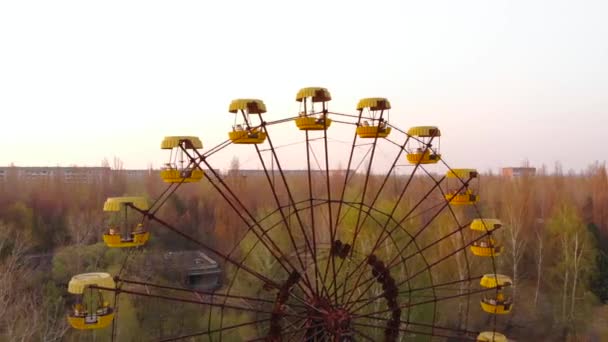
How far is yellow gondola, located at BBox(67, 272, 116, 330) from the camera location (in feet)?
27.3

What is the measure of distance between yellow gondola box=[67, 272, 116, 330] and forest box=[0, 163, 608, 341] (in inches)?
232

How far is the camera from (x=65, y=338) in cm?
2162

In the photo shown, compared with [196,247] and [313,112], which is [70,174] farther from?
[313,112]

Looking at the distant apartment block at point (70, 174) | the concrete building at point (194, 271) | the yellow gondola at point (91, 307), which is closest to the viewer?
the yellow gondola at point (91, 307)

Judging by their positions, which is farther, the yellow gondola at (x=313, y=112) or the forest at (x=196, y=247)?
the forest at (x=196, y=247)

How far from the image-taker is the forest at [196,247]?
2220 cm

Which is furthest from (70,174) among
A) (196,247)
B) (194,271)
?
(194,271)

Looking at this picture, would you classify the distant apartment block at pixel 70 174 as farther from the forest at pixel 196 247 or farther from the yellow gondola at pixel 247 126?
the yellow gondola at pixel 247 126

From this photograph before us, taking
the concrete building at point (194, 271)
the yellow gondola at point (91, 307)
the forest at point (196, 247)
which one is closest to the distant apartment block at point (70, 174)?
the forest at point (196, 247)

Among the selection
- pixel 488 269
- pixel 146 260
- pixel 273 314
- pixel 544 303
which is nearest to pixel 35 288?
pixel 146 260

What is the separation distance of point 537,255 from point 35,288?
31356 mm

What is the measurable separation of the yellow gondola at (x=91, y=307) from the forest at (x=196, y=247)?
19.3ft

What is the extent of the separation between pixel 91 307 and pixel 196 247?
109 feet

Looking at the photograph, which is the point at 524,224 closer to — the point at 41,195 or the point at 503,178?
the point at 503,178
